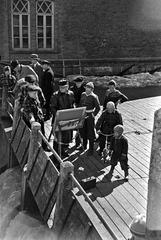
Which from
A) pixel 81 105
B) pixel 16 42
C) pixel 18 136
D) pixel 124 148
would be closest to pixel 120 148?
pixel 124 148

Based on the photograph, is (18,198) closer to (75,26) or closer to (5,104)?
(5,104)

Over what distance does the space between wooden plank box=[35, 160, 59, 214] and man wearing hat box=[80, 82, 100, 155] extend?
1.93m

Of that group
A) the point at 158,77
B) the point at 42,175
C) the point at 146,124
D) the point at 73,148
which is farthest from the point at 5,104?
the point at 158,77

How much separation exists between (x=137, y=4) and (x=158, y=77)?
13.0ft

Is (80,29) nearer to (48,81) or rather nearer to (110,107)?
(48,81)

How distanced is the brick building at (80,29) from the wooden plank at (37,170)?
39.6ft

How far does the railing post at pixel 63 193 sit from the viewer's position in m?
5.85

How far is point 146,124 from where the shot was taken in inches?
469

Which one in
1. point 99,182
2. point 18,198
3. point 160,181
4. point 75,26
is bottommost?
point 18,198

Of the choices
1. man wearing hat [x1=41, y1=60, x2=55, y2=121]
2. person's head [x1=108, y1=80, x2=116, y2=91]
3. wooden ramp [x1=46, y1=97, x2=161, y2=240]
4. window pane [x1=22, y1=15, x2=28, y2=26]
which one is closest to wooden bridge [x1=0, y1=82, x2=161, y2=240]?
wooden ramp [x1=46, y1=97, x2=161, y2=240]

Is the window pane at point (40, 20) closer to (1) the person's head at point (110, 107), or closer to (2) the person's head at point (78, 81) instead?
(2) the person's head at point (78, 81)

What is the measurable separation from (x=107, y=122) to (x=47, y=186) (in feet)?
7.30

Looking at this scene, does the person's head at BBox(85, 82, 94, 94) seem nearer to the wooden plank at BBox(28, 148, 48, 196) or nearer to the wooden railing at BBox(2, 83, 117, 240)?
the wooden railing at BBox(2, 83, 117, 240)

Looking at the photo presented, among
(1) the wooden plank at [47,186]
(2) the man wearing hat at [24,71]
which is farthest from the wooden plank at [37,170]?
(2) the man wearing hat at [24,71]
